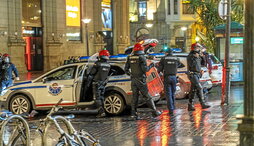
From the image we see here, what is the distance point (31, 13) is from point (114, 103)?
24.0 metres

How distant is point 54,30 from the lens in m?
36.8

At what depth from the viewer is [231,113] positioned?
1263cm

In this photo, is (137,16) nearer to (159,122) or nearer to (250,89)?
(159,122)

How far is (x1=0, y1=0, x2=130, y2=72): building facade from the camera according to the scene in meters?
32.7

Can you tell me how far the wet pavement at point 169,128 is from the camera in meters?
9.21

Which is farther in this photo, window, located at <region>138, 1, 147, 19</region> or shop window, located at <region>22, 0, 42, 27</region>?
window, located at <region>138, 1, 147, 19</region>

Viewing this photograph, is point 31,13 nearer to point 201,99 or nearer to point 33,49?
point 33,49

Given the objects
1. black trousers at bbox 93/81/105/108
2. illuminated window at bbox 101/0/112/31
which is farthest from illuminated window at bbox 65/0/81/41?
black trousers at bbox 93/81/105/108

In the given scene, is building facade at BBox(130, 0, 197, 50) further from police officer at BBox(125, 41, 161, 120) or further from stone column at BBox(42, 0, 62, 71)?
police officer at BBox(125, 41, 161, 120)

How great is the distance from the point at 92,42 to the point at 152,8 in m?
20.7

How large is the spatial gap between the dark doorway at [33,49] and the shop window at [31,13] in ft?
1.54

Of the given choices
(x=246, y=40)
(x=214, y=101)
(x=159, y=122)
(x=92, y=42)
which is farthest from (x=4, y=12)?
(x=246, y=40)

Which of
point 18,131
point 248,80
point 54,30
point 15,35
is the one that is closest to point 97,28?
point 54,30

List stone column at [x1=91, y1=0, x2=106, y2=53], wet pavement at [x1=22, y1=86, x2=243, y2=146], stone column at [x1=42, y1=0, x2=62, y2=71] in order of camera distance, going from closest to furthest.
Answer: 1. wet pavement at [x1=22, y1=86, x2=243, y2=146]
2. stone column at [x1=42, y1=0, x2=62, y2=71]
3. stone column at [x1=91, y1=0, x2=106, y2=53]
